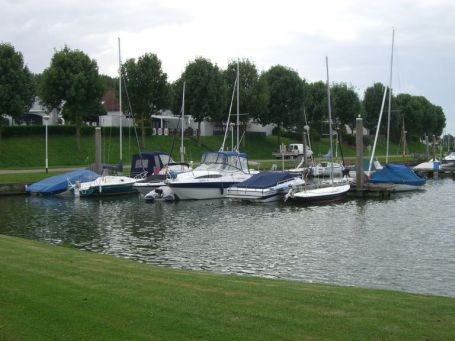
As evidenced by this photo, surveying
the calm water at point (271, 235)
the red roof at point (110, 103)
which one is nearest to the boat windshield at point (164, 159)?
the calm water at point (271, 235)

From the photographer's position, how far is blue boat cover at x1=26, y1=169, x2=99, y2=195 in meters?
42.2

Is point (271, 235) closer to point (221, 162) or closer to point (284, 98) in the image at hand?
point (221, 162)

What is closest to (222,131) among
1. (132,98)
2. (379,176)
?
(132,98)

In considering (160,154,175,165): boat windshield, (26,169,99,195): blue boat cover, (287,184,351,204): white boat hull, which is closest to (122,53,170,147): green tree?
(160,154,175,165): boat windshield

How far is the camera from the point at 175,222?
2992 centimetres

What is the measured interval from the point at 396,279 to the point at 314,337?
9.68 metres

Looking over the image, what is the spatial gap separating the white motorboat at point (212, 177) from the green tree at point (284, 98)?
4292 centimetres

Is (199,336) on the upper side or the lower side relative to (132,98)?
lower

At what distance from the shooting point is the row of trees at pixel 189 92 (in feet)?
196

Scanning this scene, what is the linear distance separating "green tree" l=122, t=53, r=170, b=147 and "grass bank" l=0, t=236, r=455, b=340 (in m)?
58.3

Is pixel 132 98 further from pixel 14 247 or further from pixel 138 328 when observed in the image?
pixel 138 328

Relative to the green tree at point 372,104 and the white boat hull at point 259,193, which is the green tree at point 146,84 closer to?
the white boat hull at point 259,193

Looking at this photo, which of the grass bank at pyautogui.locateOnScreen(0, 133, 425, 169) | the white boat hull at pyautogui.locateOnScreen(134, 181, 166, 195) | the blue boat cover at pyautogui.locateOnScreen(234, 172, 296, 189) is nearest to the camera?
the blue boat cover at pyautogui.locateOnScreen(234, 172, 296, 189)

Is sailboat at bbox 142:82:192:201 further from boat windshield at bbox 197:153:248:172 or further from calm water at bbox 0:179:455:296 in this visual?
boat windshield at bbox 197:153:248:172
